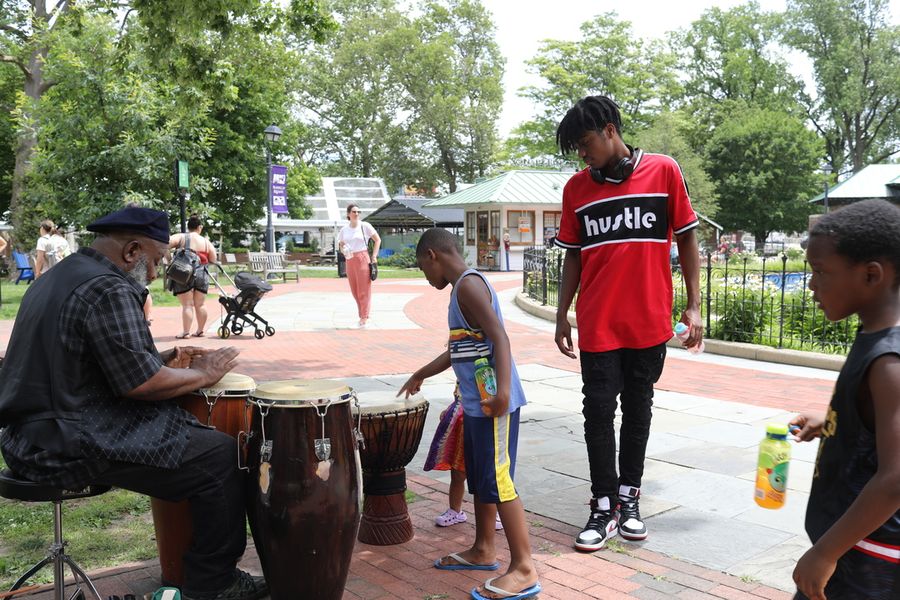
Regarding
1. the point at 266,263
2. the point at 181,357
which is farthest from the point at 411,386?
the point at 266,263

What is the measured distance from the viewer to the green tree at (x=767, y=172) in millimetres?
50125

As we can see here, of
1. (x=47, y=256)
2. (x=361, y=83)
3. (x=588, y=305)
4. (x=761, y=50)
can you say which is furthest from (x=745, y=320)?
(x=761, y=50)

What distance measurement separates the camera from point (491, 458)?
3.47m

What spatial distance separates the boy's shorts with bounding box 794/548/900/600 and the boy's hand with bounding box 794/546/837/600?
0.06 meters

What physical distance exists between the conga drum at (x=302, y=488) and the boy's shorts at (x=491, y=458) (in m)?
0.56

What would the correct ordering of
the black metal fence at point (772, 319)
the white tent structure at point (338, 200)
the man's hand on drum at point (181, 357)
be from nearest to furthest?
the man's hand on drum at point (181, 357), the black metal fence at point (772, 319), the white tent structure at point (338, 200)

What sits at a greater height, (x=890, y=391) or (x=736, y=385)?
(x=890, y=391)

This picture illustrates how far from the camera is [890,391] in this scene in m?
1.80

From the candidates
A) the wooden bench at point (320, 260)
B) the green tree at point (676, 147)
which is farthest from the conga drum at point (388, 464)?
the green tree at point (676, 147)

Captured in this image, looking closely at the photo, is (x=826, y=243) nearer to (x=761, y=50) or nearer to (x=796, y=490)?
(x=796, y=490)

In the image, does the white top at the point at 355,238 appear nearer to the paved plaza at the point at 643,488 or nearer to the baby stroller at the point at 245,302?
the baby stroller at the point at 245,302

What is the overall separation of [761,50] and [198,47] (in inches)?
2475

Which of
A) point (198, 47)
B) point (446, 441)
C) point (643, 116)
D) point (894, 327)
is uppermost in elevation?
point (643, 116)

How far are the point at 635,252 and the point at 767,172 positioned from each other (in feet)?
165
